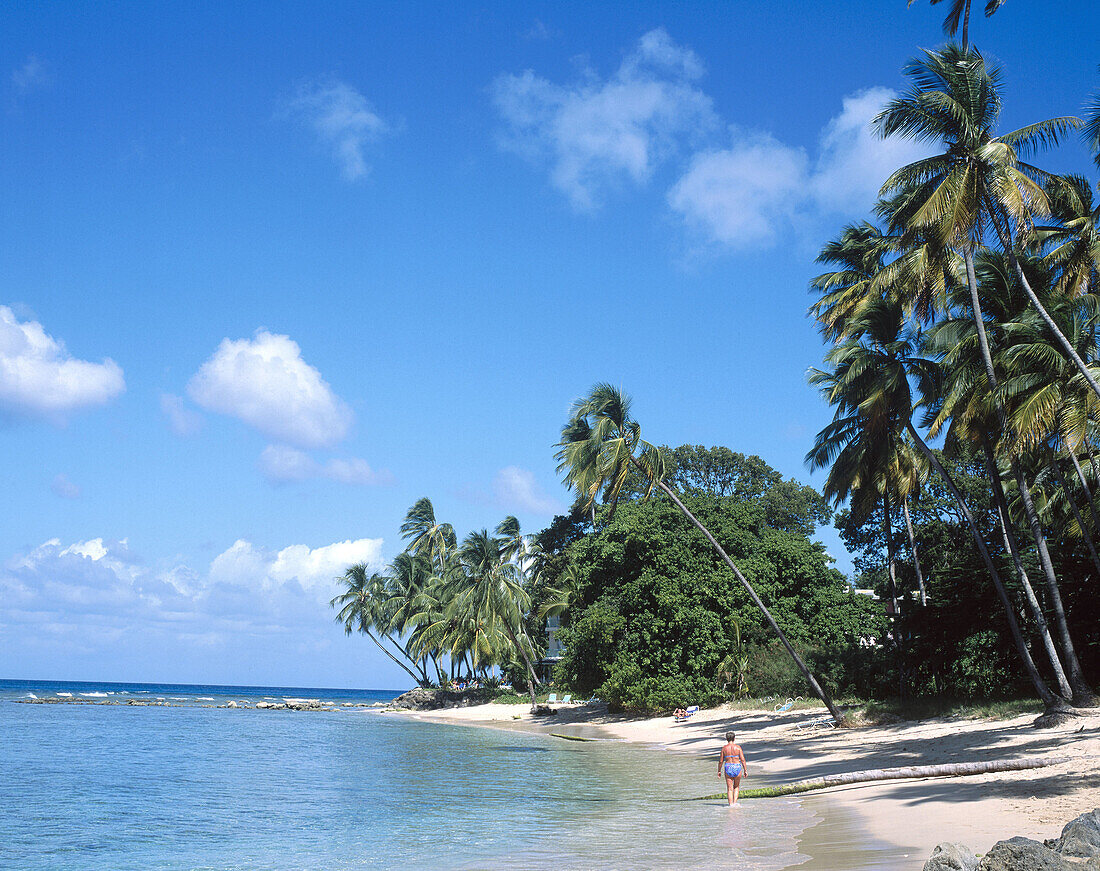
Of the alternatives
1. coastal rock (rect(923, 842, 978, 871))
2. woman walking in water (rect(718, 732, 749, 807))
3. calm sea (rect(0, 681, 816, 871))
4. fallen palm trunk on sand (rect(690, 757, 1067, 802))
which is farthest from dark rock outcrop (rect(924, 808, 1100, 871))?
woman walking in water (rect(718, 732, 749, 807))

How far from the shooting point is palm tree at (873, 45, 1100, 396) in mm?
15336

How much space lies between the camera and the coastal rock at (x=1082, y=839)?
6.82 m

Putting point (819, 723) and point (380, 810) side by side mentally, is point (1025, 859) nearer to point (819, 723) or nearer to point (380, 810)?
point (380, 810)

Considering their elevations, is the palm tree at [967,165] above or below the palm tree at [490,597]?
above

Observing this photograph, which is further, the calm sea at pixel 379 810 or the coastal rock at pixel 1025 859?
the calm sea at pixel 379 810

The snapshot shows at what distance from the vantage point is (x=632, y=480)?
158 feet

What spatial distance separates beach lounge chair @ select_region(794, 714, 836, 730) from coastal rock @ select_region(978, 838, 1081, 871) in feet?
56.1

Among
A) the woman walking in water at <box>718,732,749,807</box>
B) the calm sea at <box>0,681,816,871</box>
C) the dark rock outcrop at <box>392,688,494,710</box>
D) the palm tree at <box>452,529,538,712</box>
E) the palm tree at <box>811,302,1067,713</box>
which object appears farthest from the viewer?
the dark rock outcrop at <box>392,688,494,710</box>

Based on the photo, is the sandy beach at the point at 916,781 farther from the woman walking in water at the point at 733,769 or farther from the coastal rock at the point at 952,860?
the coastal rock at the point at 952,860

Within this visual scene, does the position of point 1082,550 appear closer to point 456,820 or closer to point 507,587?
point 456,820

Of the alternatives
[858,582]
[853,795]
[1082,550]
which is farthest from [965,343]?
[858,582]

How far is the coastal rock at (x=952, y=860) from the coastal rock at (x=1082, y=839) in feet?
2.49

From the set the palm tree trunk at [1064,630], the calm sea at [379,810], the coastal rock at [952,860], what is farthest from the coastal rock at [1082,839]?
the palm tree trunk at [1064,630]

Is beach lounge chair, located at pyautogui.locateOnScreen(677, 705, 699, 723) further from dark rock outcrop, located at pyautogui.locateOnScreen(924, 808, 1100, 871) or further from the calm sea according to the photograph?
dark rock outcrop, located at pyautogui.locateOnScreen(924, 808, 1100, 871)
